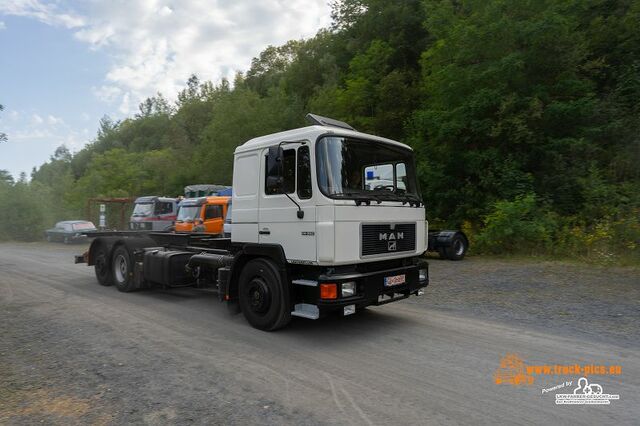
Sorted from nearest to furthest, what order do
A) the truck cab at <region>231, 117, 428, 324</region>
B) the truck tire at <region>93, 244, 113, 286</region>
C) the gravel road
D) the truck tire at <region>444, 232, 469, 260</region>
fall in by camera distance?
the gravel road < the truck cab at <region>231, 117, 428, 324</region> < the truck tire at <region>93, 244, 113, 286</region> < the truck tire at <region>444, 232, 469, 260</region>

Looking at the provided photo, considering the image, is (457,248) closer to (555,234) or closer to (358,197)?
(555,234)

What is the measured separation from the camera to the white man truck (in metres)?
5.30

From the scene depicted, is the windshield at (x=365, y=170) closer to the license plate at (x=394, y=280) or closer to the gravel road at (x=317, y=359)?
the license plate at (x=394, y=280)

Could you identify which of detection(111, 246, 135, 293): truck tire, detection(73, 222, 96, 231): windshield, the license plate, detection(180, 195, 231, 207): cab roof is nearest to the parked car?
detection(73, 222, 96, 231): windshield

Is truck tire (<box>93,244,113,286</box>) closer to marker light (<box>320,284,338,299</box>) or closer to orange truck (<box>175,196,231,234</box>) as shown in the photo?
orange truck (<box>175,196,231,234</box>)

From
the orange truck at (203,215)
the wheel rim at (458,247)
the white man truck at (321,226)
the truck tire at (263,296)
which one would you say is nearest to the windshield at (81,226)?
the orange truck at (203,215)

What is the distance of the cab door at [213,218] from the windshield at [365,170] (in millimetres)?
11855

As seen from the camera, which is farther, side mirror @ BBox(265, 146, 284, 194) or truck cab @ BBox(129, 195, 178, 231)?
truck cab @ BBox(129, 195, 178, 231)

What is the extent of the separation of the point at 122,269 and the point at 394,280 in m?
6.60

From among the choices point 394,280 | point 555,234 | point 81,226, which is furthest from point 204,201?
point 81,226

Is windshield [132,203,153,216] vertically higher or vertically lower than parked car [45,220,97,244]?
higher

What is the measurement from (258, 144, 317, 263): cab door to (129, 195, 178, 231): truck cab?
16.1 metres

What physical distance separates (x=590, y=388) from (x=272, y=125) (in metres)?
27.8

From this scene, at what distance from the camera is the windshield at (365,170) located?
5406 millimetres
